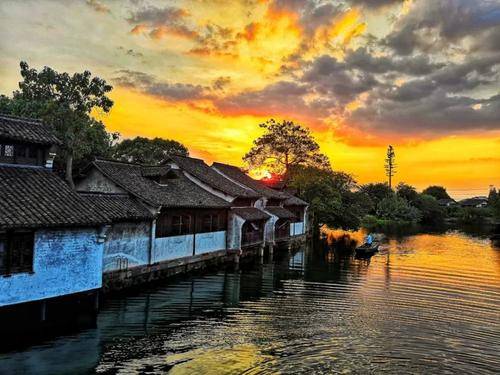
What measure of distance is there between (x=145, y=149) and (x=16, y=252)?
51.9 metres

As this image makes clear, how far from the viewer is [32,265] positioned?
50.8 ft

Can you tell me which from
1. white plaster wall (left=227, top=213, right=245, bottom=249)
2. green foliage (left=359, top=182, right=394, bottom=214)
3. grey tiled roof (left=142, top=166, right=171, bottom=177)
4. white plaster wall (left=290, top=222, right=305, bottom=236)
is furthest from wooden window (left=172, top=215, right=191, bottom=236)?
green foliage (left=359, top=182, right=394, bottom=214)

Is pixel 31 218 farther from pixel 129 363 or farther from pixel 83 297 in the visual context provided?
pixel 129 363

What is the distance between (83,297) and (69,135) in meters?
26.8

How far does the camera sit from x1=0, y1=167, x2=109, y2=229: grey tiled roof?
15156 millimetres

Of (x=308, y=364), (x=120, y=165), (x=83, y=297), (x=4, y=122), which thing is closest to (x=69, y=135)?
(x=120, y=165)

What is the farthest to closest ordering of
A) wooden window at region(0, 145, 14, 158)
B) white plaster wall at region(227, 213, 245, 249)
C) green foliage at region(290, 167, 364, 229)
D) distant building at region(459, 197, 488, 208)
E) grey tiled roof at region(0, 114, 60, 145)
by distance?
distant building at region(459, 197, 488, 208) → green foliage at region(290, 167, 364, 229) → white plaster wall at region(227, 213, 245, 249) → wooden window at region(0, 145, 14, 158) → grey tiled roof at region(0, 114, 60, 145)

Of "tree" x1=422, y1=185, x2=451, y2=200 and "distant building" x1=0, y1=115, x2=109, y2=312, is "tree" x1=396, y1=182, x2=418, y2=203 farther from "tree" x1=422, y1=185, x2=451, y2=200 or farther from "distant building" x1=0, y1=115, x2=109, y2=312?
"distant building" x1=0, y1=115, x2=109, y2=312

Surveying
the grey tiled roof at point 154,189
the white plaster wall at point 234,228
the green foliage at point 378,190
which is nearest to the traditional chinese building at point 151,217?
the grey tiled roof at point 154,189

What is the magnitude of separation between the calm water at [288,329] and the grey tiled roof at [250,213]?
5.70m

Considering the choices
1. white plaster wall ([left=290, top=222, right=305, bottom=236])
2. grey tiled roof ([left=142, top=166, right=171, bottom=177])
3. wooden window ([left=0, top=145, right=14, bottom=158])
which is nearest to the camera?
wooden window ([left=0, top=145, right=14, bottom=158])

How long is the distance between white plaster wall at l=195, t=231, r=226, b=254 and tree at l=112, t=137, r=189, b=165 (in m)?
30.7

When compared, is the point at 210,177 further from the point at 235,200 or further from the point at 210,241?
the point at 210,241

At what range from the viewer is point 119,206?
949 inches
